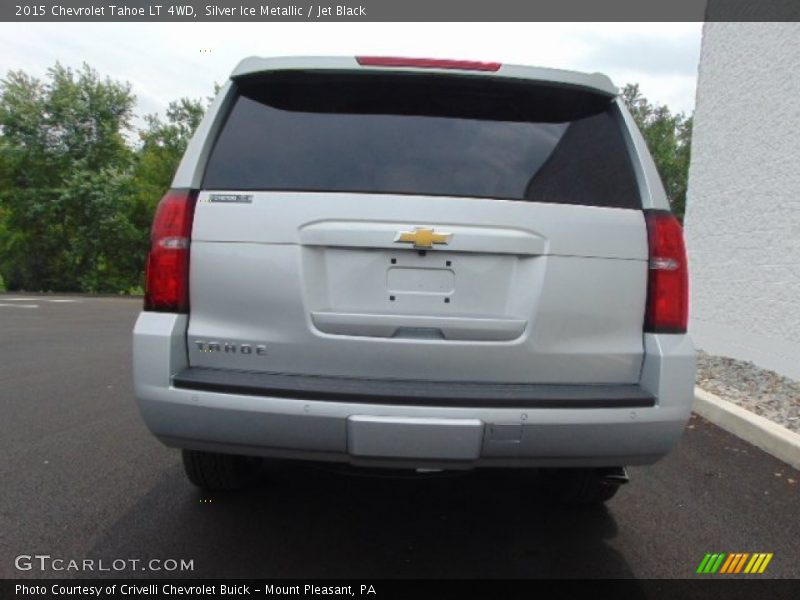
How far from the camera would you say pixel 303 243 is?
85.8 inches

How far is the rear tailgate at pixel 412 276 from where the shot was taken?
2.19 m

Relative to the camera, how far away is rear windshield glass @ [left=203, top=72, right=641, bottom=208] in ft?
7.51

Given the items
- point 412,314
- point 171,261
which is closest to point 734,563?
point 412,314

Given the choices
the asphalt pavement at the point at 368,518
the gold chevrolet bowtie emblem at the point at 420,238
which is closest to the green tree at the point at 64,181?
the asphalt pavement at the point at 368,518

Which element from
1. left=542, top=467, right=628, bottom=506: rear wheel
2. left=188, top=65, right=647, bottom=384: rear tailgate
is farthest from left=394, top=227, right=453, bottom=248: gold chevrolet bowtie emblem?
left=542, top=467, right=628, bottom=506: rear wheel

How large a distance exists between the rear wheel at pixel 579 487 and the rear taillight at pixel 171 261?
205 centimetres

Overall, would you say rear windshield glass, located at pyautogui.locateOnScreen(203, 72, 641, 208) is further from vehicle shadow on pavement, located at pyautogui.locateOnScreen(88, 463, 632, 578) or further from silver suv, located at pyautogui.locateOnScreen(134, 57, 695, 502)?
A: vehicle shadow on pavement, located at pyautogui.locateOnScreen(88, 463, 632, 578)

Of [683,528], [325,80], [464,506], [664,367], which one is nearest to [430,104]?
[325,80]

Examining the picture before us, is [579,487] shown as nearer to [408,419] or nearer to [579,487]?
[579,487]

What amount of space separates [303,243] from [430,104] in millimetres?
807

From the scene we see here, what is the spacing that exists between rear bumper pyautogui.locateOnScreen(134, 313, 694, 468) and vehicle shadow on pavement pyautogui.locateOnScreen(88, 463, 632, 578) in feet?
1.21

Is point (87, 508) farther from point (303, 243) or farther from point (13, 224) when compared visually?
point (13, 224)

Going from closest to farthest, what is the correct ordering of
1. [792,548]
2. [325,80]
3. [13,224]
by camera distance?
[325,80]
[792,548]
[13,224]

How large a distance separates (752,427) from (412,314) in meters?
3.70
